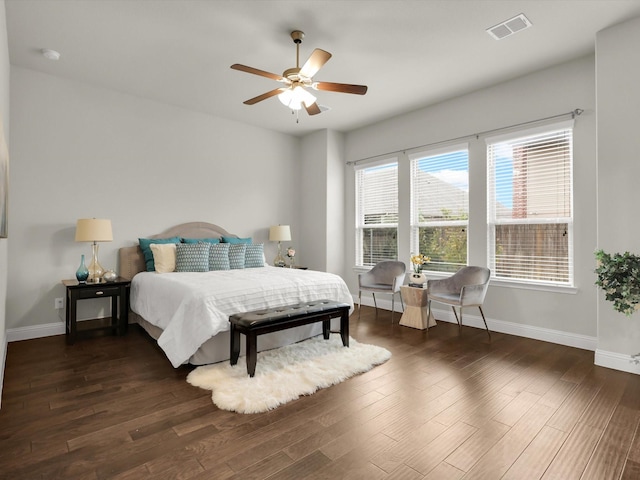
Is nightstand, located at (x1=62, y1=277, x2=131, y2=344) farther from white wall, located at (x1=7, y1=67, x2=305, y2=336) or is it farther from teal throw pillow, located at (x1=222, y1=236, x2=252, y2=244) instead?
teal throw pillow, located at (x1=222, y1=236, x2=252, y2=244)

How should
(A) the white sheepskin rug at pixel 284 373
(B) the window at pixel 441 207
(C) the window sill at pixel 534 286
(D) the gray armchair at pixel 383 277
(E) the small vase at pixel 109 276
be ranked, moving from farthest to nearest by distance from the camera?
(D) the gray armchair at pixel 383 277 < (B) the window at pixel 441 207 < (E) the small vase at pixel 109 276 < (C) the window sill at pixel 534 286 < (A) the white sheepskin rug at pixel 284 373

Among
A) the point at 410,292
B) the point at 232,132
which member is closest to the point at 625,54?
the point at 410,292

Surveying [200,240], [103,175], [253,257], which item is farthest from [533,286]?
[103,175]

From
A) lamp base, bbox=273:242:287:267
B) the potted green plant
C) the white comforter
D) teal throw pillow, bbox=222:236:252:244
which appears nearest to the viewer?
the potted green plant

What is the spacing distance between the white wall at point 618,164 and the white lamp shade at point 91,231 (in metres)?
5.03

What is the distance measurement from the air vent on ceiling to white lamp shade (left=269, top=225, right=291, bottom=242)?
150 inches

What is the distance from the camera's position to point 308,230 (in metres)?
6.46

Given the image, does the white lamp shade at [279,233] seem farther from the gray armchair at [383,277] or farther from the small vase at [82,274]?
the small vase at [82,274]

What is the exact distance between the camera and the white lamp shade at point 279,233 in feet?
19.3

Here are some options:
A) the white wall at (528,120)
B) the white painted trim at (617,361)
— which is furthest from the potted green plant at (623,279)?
the white wall at (528,120)

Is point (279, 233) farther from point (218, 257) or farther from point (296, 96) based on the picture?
point (296, 96)

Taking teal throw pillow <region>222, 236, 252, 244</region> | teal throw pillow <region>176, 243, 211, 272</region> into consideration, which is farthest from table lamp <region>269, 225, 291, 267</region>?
teal throw pillow <region>176, 243, 211, 272</region>

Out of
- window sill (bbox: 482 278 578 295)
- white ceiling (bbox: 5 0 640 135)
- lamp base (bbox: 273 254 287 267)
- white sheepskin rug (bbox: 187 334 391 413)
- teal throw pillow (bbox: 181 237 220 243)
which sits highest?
white ceiling (bbox: 5 0 640 135)

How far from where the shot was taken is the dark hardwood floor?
181 cm
